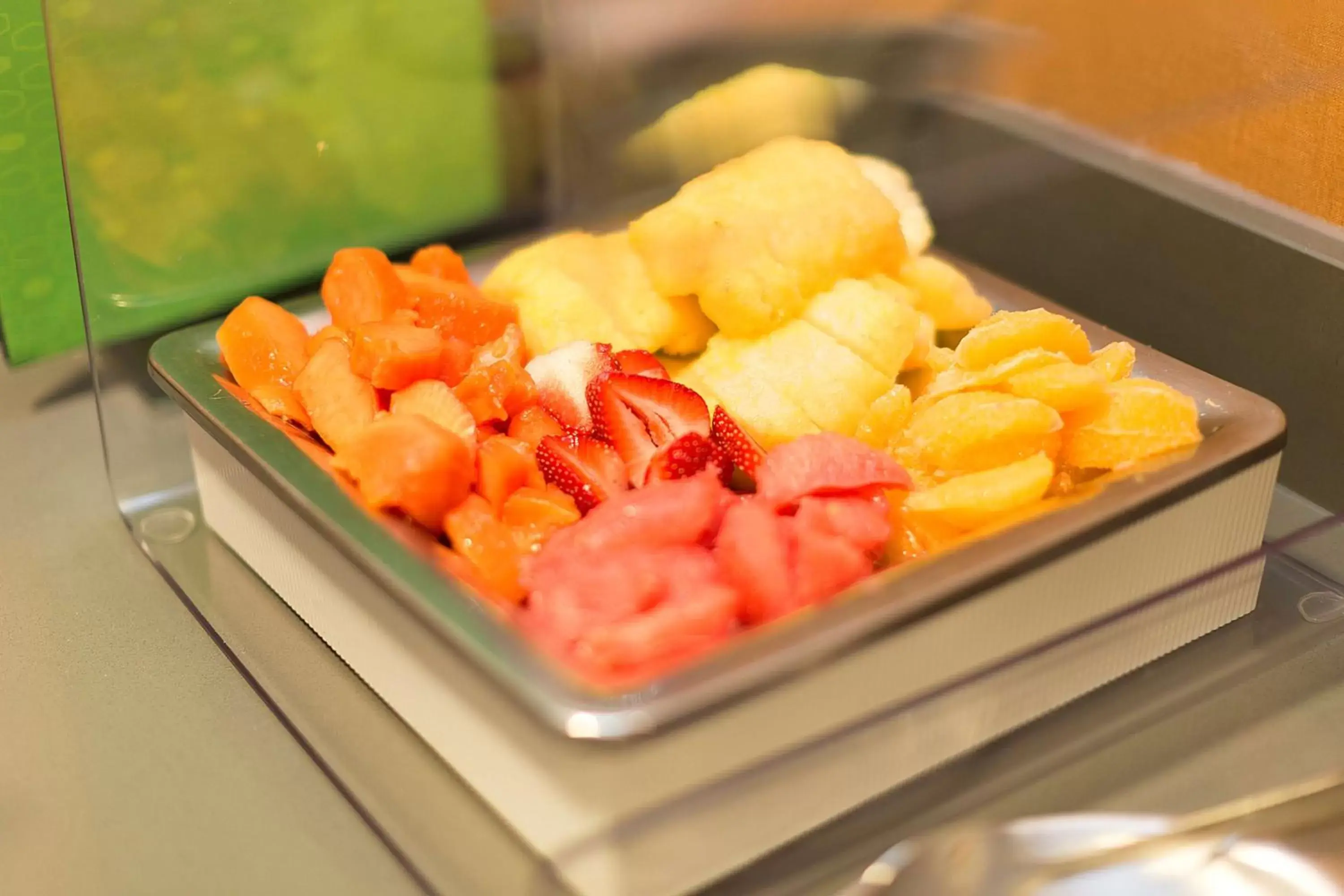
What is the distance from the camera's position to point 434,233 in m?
1.46

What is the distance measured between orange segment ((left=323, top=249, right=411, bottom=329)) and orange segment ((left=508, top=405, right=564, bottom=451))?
0.16m

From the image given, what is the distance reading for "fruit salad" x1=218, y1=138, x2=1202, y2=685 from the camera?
880mm

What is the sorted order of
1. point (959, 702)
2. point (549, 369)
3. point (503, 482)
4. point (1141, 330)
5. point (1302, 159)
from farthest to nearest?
1. point (1141, 330)
2. point (1302, 159)
3. point (549, 369)
4. point (503, 482)
5. point (959, 702)

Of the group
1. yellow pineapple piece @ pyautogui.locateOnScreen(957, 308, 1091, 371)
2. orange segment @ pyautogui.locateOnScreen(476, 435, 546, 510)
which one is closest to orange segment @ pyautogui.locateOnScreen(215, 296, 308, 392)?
orange segment @ pyautogui.locateOnScreen(476, 435, 546, 510)

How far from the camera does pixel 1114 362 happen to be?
1046mm

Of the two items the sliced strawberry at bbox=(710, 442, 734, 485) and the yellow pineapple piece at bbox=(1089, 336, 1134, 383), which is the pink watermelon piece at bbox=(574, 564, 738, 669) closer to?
the sliced strawberry at bbox=(710, 442, 734, 485)

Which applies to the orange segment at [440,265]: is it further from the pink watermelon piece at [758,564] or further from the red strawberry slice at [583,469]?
the pink watermelon piece at [758,564]

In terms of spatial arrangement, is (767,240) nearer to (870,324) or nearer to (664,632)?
(870,324)

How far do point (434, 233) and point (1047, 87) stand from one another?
2.23 feet

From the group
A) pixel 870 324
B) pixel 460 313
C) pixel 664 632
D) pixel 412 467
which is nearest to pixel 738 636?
pixel 664 632

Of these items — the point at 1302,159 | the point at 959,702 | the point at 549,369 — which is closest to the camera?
the point at 959,702

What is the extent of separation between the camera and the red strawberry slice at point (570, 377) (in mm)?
1082

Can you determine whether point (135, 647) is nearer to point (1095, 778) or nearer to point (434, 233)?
point (434, 233)

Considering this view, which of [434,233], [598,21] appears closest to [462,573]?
[434,233]
